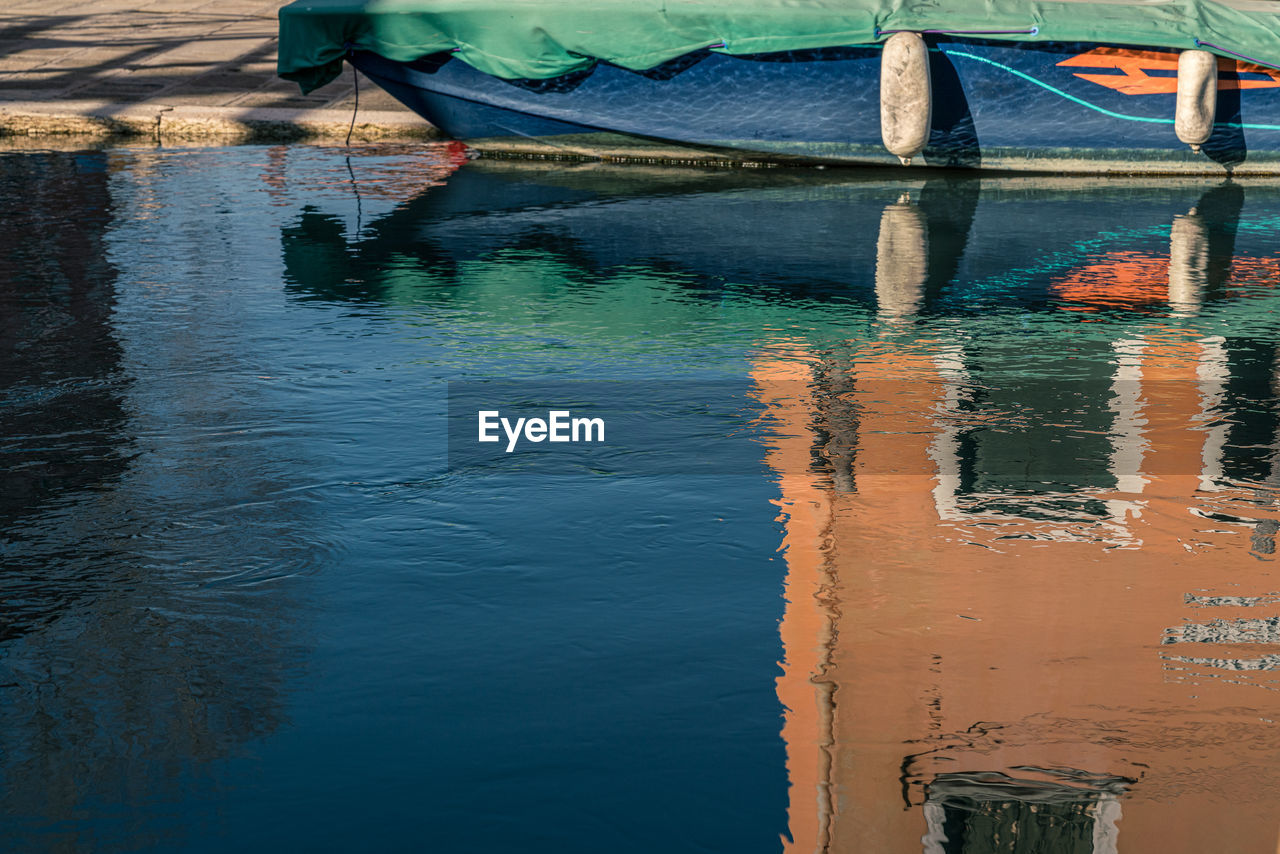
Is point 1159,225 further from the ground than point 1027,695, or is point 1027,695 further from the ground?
point 1159,225

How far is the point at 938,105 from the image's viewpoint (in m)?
10.5

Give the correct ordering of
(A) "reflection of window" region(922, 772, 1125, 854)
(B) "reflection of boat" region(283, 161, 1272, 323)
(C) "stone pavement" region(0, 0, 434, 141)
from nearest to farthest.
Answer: (A) "reflection of window" region(922, 772, 1125, 854)
(B) "reflection of boat" region(283, 161, 1272, 323)
(C) "stone pavement" region(0, 0, 434, 141)

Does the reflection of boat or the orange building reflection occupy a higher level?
the reflection of boat

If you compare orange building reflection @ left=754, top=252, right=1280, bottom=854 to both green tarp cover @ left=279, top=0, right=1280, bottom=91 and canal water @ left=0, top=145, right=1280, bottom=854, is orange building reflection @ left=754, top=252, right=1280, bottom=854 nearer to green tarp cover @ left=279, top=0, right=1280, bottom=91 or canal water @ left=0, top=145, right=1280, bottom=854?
canal water @ left=0, top=145, right=1280, bottom=854

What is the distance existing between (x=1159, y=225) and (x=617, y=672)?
6.78 metres

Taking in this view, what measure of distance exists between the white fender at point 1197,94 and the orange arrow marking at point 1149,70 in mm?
195

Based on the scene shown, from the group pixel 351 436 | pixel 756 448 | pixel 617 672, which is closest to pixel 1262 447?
pixel 756 448

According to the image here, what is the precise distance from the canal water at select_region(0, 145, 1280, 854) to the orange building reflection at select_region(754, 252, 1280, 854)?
0.01 meters

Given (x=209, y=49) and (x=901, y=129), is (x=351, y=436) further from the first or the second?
(x=209, y=49)

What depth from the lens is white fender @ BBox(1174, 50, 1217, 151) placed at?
1003cm

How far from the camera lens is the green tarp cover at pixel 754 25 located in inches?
395

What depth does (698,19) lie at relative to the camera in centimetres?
1008

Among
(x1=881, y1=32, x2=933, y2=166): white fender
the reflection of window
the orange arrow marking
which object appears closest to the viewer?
the reflection of window

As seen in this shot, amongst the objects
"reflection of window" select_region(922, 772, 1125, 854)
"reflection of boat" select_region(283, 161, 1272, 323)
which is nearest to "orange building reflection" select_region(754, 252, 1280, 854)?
"reflection of window" select_region(922, 772, 1125, 854)
